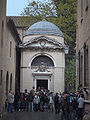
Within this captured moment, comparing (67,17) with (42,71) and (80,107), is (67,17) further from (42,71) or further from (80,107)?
(80,107)

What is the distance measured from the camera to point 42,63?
105 feet

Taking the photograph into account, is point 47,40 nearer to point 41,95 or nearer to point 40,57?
point 40,57

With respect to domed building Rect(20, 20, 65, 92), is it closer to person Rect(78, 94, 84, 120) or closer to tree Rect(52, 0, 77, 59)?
tree Rect(52, 0, 77, 59)

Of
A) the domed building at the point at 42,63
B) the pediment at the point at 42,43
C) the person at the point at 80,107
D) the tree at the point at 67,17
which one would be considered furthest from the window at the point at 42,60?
the person at the point at 80,107

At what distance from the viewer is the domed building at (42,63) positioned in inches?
1257

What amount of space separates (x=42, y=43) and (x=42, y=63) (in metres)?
2.23

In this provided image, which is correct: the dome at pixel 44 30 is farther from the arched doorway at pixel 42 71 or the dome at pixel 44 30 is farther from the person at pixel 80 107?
the person at pixel 80 107

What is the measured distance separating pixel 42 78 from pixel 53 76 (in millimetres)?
1237

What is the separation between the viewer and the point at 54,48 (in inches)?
1256

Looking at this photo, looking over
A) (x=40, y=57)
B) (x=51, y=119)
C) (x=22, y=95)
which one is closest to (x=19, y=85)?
(x=40, y=57)

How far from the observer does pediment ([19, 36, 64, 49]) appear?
105 ft

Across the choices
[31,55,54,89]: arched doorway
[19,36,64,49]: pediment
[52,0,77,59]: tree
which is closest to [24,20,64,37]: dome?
[19,36,64,49]: pediment

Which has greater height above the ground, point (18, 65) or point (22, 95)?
point (18, 65)

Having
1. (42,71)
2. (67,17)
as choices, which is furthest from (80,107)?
(67,17)
